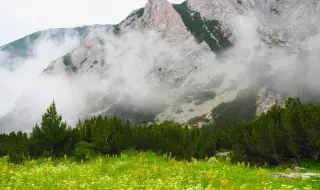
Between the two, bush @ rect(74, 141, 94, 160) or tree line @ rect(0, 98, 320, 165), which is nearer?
tree line @ rect(0, 98, 320, 165)

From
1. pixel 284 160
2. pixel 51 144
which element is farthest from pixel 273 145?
pixel 51 144

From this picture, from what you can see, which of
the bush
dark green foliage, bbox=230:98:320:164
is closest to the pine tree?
the bush

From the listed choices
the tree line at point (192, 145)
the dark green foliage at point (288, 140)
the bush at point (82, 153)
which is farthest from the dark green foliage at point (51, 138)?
the dark green foliage at point (288, 140)

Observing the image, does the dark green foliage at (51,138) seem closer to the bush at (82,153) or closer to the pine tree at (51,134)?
the pine tree at (51,134)

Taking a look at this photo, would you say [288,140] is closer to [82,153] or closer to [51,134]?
[82,153]

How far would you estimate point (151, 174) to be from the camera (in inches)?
557

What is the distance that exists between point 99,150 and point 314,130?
19121 millimetres

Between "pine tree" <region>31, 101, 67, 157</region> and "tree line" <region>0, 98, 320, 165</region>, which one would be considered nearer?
"tree line" <region>0, 98, 320, 165</region>

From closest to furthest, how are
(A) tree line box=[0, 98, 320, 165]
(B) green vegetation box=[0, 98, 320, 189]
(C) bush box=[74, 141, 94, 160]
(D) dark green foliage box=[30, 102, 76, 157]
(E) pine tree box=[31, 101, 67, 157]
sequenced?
(B) green vegetation box=[0, 98, 320, 189], (A) tree line box=[0, 98, 320, 165], (C) bush box=[74, 141, 94, 160], (D) dark green foliage box=[30, 102, 76, 157], (E) pine tree box=[31, 101, 67, 157]

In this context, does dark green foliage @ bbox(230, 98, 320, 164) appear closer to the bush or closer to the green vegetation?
the green vegetation

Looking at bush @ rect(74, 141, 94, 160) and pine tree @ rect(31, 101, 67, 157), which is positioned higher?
pine tree @ rect(31, 101, 67, 157)

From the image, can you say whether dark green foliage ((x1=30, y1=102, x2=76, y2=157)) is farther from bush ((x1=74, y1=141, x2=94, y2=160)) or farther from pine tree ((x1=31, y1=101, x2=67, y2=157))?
bush ((x1=74, y1=141, x2=94, y2=160))

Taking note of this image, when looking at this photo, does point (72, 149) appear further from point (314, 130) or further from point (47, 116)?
point (314, 130)

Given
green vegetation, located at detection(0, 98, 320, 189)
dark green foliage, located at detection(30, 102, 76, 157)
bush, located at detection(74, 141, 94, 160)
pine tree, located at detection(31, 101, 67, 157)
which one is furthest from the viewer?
pine tree, located at detection(31, 101, 67, 157)
